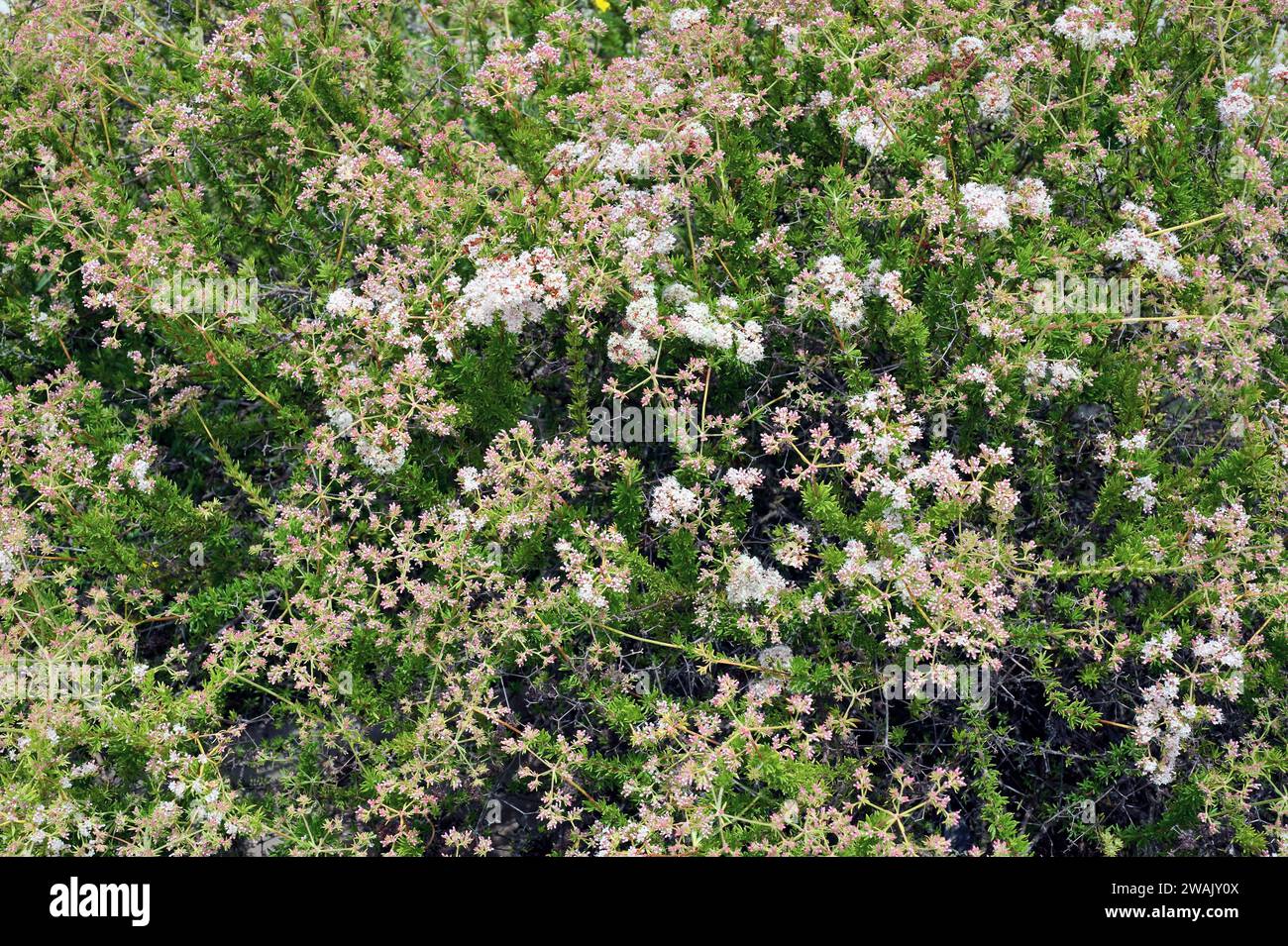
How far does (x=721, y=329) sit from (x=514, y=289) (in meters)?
0.78

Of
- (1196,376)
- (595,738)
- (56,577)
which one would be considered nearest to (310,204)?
(56,577)

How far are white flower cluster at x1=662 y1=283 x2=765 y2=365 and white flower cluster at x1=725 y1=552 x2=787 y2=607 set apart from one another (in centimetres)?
77

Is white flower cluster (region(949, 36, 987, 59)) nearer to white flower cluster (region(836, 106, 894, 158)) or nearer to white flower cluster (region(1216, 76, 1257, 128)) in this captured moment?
white flower cluster (region(836, 106, 894, 158))

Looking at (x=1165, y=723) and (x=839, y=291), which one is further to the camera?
(x=839, y=291)

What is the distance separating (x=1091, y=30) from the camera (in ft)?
13.3

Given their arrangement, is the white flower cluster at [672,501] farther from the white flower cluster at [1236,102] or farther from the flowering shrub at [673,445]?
the white flower cluster at [1236,102]

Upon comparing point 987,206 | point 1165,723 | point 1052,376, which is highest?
point 987,206

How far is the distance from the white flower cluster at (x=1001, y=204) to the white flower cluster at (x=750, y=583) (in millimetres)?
1535

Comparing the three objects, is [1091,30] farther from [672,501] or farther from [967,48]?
[672,501]

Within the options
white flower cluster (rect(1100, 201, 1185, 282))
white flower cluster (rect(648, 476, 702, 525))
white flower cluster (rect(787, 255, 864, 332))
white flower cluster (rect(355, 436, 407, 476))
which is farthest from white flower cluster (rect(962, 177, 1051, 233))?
white flower cluster (rect(355, 436, 407, 476))

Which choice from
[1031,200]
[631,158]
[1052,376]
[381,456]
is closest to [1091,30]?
[1031,200]

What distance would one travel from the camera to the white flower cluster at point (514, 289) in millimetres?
3783

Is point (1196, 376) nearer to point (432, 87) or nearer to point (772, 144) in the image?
point (772, 144)

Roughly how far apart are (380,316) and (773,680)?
201 cm
